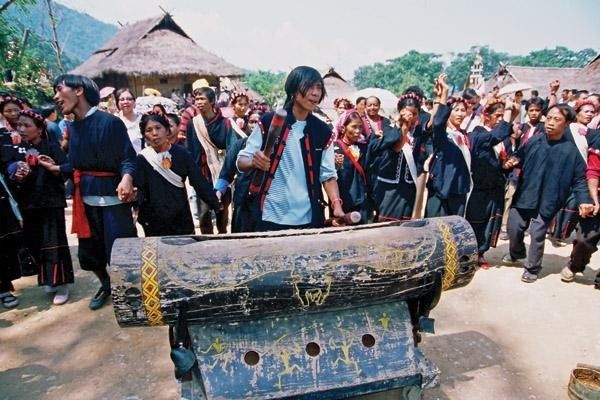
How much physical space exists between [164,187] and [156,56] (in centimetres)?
1721

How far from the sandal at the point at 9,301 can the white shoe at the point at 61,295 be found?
13.7 inches

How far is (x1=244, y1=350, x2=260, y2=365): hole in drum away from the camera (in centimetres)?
194

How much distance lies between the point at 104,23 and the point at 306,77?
160971 millimetres

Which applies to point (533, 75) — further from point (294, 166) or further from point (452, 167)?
point (294, 166)

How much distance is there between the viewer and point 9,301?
392 cm

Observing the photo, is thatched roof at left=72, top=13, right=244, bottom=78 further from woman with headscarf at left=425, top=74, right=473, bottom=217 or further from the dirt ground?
woman with headscarf at left=425, top=74, right=473, bottom=217

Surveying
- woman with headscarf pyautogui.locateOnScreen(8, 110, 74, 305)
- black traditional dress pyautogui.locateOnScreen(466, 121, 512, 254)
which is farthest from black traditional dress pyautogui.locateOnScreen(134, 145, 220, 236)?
black traditional dress pyautogui.locateOnScreen(466, 121, 512, 254)

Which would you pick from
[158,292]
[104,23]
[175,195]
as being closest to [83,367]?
[175,195]

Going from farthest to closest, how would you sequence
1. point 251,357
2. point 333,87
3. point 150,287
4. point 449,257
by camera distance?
point 333,87, point 449,257, point 251,357, point 150,287

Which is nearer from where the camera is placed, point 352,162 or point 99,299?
point 99,299

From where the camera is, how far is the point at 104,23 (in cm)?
13550

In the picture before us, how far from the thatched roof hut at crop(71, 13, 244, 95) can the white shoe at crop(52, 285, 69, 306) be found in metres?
15.3

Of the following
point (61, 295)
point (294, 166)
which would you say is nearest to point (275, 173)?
point (294, 166)

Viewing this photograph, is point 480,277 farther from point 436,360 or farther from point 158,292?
point 158,292
